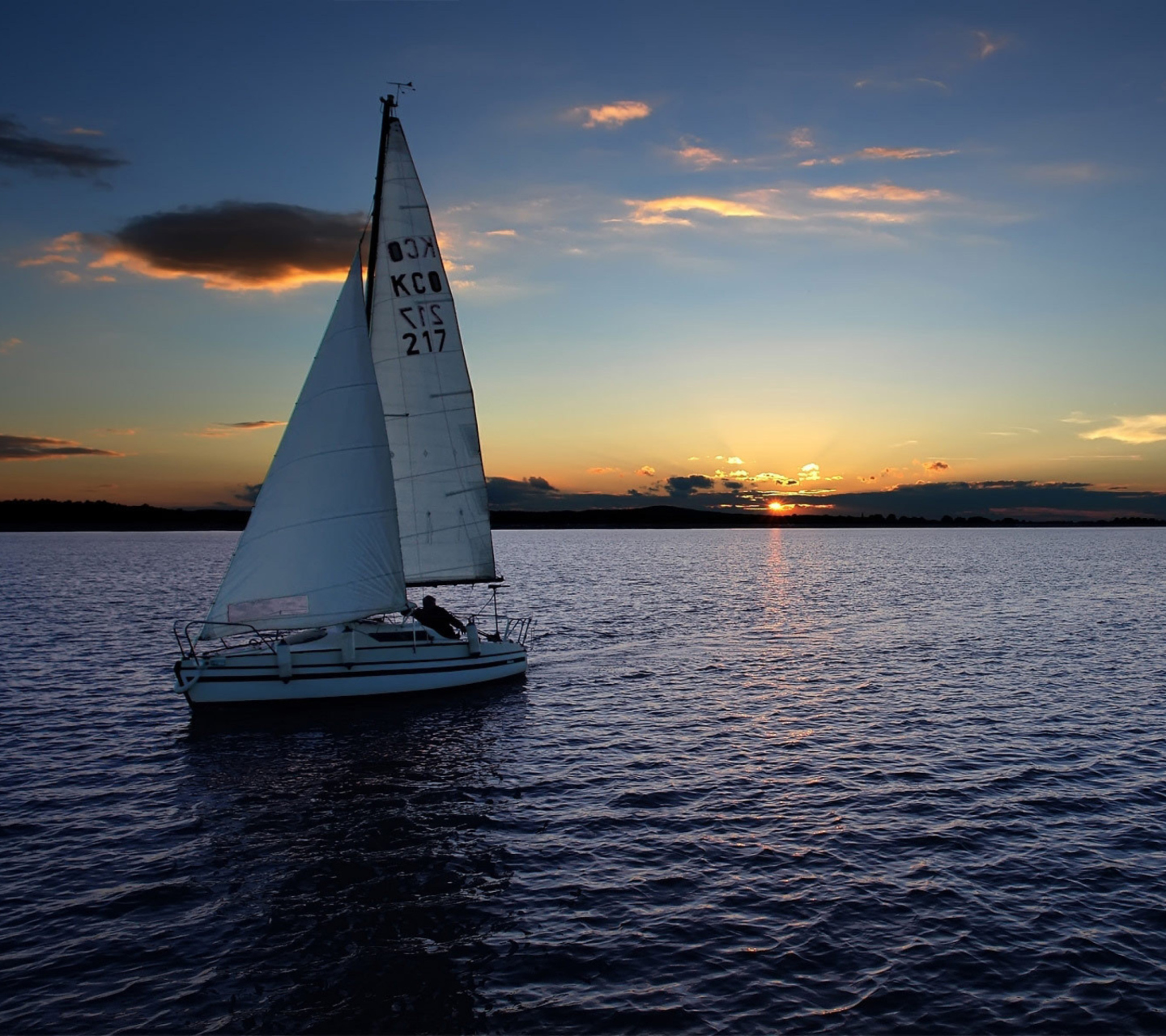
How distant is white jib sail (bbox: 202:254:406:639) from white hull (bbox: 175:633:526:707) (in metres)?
1.14

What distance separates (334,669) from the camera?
29.2 meters

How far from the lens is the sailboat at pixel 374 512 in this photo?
27938 millimetres

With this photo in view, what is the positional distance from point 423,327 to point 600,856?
2161cm

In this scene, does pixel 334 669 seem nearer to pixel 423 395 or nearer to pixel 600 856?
pixel 423 395

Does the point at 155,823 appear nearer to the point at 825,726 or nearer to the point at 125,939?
the point at 125,939

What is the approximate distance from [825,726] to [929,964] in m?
14.5

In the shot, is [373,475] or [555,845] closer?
[555,845]

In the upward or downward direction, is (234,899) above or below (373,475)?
below

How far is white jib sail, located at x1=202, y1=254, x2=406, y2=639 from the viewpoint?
27.9m

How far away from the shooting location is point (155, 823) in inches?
725

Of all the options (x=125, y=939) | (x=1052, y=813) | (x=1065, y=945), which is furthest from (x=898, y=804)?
(x=125, y=939)

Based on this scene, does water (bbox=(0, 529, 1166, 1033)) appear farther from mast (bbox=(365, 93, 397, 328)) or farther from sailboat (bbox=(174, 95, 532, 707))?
mast (bbox=(365, 93, 397, 328))

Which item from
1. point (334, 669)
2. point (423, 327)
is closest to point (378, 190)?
point (423, 327)

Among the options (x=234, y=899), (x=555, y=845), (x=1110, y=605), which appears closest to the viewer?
(x=234, y=899)
